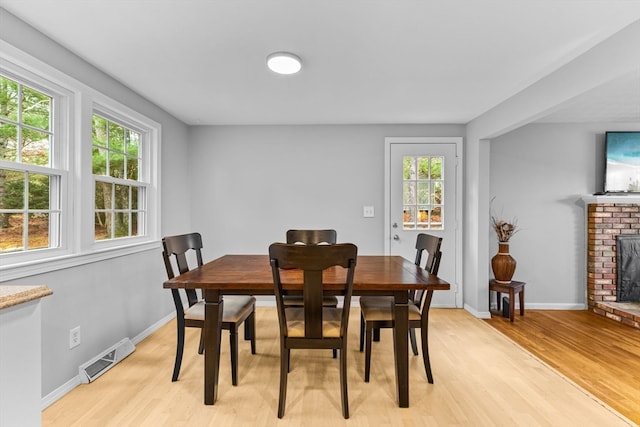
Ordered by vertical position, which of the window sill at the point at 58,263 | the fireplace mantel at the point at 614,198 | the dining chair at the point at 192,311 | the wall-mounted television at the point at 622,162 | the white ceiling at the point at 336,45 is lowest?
the dining chair at the point at 192,311

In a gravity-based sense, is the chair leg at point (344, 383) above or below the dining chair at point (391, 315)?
below

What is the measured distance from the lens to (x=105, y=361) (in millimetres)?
2469

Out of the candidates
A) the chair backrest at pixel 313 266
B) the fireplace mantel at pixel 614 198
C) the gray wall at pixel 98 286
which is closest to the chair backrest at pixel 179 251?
the gray wall at pixel 98 286

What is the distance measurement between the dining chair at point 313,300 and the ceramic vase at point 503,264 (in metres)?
2.50

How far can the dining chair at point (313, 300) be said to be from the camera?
5.71 feet

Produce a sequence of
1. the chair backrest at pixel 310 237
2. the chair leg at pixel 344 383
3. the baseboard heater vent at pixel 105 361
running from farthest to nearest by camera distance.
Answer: the chair backrest at pixel 310 237
the baseboard heater vent at pixel 105 361
the chair leg at pixel 344 383

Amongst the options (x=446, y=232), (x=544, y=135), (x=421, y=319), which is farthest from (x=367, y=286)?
(x=544, y=135)

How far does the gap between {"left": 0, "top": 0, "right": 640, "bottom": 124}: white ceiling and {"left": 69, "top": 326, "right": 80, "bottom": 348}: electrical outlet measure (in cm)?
192

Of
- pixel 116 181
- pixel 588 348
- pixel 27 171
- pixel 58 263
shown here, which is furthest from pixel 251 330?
pixel 588 348

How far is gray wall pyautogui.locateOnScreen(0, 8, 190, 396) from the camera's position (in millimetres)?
2016

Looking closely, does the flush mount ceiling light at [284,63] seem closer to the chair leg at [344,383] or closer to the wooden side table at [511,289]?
the chair leg at [344,383]

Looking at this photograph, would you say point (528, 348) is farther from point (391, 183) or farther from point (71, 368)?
point (71, 368)

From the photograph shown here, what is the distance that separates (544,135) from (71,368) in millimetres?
5222

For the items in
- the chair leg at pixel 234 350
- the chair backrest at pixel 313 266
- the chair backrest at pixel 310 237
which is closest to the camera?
the chair backrest at pixel 313 266
